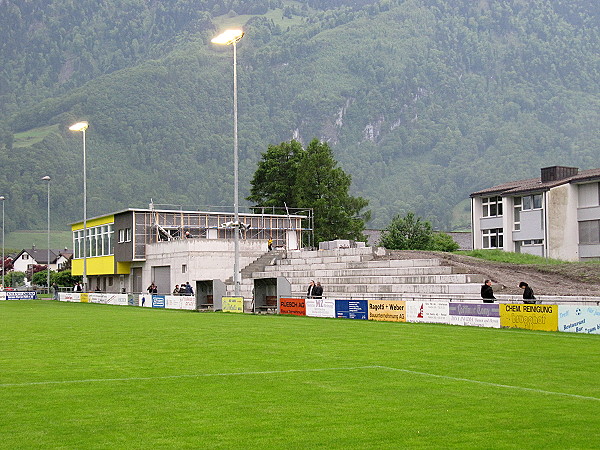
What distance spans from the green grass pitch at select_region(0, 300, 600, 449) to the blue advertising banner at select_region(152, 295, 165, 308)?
3239 cm

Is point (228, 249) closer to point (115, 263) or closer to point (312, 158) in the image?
point (115, 263)

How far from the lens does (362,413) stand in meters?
13.6

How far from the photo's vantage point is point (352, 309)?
135ft

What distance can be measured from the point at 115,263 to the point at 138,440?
7199cm

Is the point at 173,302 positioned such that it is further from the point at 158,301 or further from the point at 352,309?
the point at 352,309

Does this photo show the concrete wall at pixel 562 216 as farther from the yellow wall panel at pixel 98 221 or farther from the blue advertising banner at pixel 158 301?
the yellow wall panel at pixel 98 221

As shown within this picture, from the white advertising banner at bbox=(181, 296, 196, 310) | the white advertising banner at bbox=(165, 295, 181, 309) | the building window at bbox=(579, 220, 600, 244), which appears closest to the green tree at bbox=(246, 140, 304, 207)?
the building window at bbox=(579, 220, 600, 244)

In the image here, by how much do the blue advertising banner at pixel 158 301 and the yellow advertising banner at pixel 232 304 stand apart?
31.7 feet

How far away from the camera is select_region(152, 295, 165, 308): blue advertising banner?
6078cm

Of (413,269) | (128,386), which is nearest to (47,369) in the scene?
(128,386)

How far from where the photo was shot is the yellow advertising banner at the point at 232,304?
166 ft

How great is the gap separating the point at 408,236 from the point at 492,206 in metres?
11.5

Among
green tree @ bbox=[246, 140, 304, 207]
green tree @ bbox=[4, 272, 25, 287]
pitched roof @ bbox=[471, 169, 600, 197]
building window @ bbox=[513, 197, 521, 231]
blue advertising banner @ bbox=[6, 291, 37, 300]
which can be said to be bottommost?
blue advertising banner @ bbox=[6, 291, 37, 300]

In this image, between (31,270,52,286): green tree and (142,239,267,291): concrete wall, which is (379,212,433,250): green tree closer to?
(142,239,267,291): concrete wall
